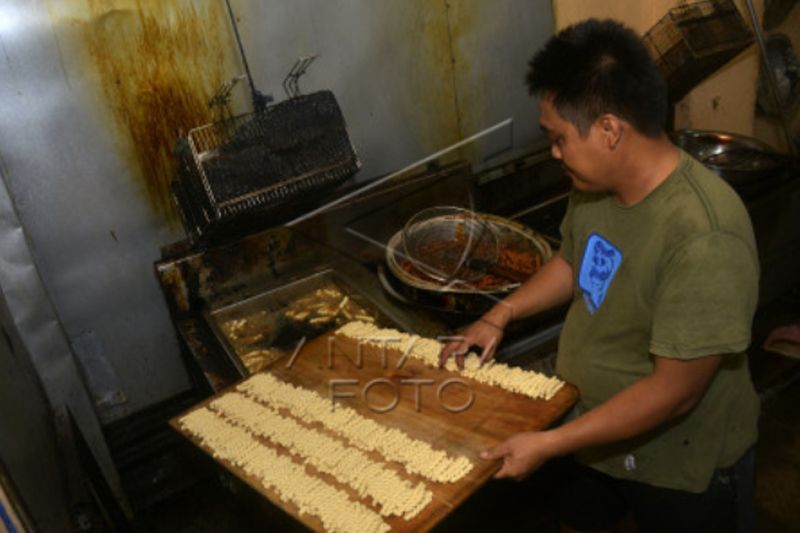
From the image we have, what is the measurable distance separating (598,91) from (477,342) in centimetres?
91

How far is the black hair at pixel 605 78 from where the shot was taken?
4.62ft

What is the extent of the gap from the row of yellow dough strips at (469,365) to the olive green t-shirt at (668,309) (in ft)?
0.55

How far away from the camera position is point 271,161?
2.59 m

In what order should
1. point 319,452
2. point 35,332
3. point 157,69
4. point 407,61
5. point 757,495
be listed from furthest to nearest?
→ 1. point 407,61
2. point 757,495
3. point 157,69
4. point 35,332
5. point 319,452

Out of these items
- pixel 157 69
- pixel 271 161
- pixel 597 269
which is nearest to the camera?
pixel 597 269

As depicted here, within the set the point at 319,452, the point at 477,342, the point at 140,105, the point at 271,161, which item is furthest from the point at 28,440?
the point at 140,105

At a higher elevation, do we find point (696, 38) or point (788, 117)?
point (696, 38)

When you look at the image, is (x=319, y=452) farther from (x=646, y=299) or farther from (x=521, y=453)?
(x=646, y=299)

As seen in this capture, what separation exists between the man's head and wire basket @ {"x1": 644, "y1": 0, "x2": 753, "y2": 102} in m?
2.70

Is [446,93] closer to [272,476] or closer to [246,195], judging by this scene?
[246,195]

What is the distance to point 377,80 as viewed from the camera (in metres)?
3.51

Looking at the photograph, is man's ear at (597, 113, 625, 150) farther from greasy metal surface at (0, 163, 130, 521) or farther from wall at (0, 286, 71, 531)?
greasy metal surface at (0, 163, 130, 521)

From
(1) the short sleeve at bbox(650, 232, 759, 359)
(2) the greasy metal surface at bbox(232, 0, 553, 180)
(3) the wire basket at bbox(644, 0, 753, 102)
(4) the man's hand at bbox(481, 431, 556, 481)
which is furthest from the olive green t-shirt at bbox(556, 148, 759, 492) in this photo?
(3) the wire basket at bbox(644, 0, 753, 102)

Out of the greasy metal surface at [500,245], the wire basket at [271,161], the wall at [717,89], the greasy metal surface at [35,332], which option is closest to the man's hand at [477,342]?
the greasy metal surface at [500,245]
